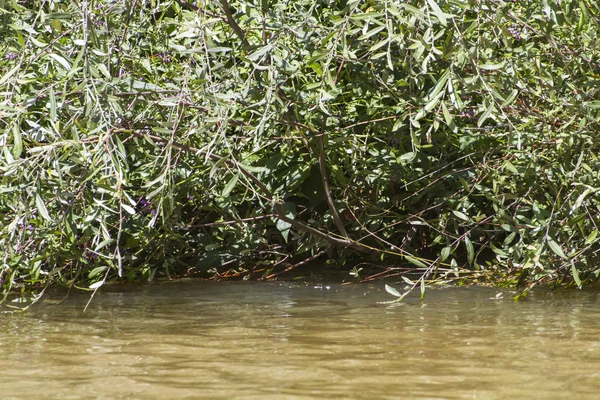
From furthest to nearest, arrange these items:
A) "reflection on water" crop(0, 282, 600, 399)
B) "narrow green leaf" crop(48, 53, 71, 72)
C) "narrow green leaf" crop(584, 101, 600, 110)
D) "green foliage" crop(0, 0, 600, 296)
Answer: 1. "narrow green leaf" crop(584, 101, 600, 110)
2. "green foliage" crop(0, 0, 600, 296)
3. "narrow green leaf" crop(48, 53, 71, 72)
4. "reflection on water" crop(0, 282, 600, 399)

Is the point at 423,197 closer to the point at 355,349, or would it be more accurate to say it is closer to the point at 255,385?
the point at 355,349

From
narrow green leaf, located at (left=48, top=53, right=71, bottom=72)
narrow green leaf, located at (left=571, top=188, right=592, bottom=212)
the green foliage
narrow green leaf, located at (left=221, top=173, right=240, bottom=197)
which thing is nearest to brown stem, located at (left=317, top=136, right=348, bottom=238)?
the green foliage

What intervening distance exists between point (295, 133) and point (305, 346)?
69.4 inches

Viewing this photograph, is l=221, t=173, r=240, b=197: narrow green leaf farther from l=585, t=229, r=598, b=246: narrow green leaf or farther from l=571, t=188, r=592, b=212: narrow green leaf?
l=585, t=229, r=598, b=246: narrow green leaf

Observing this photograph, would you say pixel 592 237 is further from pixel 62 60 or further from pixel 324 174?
pixel 62 60

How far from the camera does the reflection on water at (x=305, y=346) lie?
10.8 ft

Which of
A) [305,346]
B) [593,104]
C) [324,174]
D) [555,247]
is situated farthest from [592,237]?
[305,346]

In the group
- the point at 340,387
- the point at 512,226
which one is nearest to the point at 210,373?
the point at 340,387

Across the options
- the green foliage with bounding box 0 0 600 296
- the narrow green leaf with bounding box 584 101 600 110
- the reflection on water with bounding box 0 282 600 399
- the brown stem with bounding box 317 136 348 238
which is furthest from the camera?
the brown stem with bounding box 317 136 348 238

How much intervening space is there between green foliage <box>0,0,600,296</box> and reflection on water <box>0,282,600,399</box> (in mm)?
316

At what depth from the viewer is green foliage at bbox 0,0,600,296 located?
4.23 metres

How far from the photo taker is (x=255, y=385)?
10.9 ft

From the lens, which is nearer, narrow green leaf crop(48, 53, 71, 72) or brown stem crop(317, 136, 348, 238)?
narrow green leaf crop(48, 53, 71, 72)

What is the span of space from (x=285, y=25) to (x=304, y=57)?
0.77m
